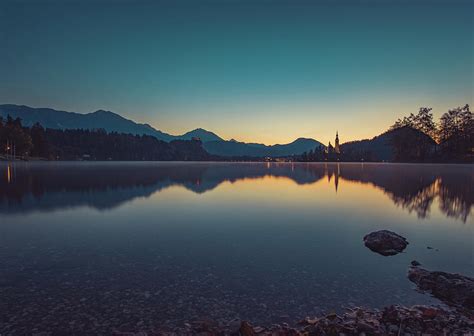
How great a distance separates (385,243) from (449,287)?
4.86 m

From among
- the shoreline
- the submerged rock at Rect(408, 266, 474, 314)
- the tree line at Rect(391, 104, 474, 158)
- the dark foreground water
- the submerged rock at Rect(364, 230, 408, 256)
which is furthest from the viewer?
the tree line at Rect(391, 104, 474, 158)

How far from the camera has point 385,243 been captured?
45.9ft

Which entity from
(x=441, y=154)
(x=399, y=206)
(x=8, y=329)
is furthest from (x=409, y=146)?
(x=8, y=329)

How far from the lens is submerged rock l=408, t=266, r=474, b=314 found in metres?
8.62

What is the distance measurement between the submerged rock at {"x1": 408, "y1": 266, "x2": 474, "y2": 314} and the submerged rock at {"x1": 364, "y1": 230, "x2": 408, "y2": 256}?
307cm

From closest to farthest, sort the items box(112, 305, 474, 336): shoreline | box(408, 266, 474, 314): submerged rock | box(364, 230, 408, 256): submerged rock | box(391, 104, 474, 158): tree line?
1. box(112, 305, 474, 336): shoreline
2. box(408, 266, 474, 314): submerged rock
3. box(364, 230, 408, 256): submerged rock
4. box(391, 104, 474, 158): tree line

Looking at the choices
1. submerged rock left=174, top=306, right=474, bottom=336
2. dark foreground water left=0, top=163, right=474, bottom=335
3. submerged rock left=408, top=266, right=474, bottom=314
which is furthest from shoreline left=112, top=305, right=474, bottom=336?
submerged rock left=408, top=266, right=474, bottom=314

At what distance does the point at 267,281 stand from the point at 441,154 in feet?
609

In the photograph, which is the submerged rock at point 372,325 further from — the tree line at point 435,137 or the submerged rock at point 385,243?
the tree line at point 435,137

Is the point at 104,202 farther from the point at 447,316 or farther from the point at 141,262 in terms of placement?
the point at 447,316

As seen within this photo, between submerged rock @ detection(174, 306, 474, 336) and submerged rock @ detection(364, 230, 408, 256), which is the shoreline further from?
submerged rock @ detection(364, 230, 408, 256)

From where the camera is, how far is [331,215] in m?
22.7

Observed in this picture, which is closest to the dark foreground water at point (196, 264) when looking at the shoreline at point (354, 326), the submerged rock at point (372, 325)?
the shoreline at point (354, 326)

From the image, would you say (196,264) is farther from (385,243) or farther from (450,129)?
(450,129)
